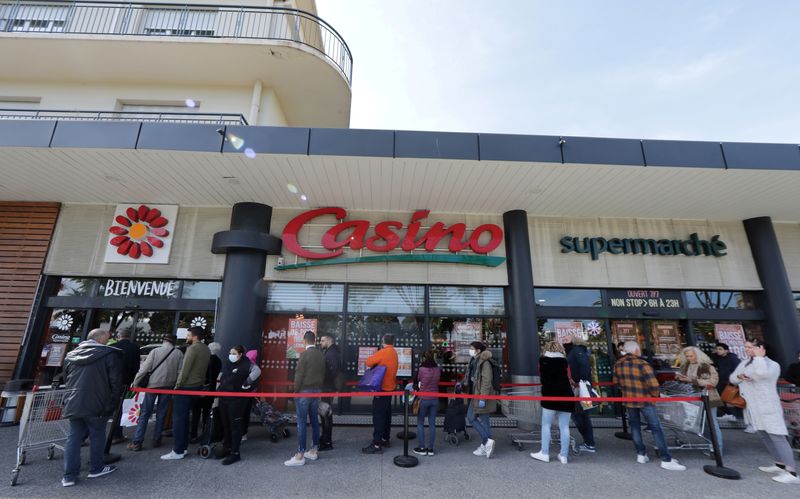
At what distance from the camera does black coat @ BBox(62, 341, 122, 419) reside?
13.8ft

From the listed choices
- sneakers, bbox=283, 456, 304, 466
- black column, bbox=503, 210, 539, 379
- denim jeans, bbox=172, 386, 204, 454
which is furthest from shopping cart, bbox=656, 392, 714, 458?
denim jeans, bbox=172, 386, 204, 454

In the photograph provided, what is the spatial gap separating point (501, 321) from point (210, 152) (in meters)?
7.09

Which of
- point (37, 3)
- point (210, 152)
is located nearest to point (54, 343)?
point (210, 152)

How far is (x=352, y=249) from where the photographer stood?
27.8ft

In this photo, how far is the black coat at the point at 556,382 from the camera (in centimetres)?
509

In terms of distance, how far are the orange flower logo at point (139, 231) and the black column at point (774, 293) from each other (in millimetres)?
14466

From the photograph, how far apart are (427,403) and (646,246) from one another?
7131mm

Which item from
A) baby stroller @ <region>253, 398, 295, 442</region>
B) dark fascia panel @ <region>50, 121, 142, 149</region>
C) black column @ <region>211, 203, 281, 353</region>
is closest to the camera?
baby stroller @ <region>253, 398, 295, 442</region>

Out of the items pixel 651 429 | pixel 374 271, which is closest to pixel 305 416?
pixel 374 271

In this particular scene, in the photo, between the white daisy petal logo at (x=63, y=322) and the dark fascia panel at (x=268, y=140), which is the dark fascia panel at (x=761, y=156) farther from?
the white daisy petal logo at (x=63, y=322)

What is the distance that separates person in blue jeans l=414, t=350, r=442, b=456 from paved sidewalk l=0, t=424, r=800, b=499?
0.22m

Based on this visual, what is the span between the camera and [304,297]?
838 centimetres

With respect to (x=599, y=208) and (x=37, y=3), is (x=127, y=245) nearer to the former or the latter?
(x=37, y=3)

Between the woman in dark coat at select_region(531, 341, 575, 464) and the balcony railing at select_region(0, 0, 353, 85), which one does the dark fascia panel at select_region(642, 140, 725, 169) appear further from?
the balcony railing at select_region(0, 0, 353, 85)
